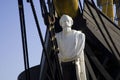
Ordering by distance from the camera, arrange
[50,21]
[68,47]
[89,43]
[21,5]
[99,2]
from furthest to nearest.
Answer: [99,2] → [89,43] → [68,47] → [50,21] → [21,5]

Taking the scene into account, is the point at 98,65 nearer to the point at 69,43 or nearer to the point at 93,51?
the point at 93,51

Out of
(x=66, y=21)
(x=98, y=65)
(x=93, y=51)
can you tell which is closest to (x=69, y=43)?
(x=66, y=21)

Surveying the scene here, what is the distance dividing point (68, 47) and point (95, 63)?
182cm

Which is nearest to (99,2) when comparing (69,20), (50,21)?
(69,20)

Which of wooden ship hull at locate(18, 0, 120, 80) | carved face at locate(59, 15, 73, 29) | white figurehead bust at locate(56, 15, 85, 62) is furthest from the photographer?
wooden ship hull at locate(18, 0, 120, 80)

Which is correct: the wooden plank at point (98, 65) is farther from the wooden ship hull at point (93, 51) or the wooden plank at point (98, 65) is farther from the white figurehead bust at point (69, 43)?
the white figurehead bust at point (69, 43)

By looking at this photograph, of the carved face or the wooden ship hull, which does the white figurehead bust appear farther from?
the wooden ship hull

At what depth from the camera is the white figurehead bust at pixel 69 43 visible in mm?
4699

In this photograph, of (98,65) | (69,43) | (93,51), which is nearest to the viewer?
(69,43)

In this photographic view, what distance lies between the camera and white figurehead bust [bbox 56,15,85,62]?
15.4ft

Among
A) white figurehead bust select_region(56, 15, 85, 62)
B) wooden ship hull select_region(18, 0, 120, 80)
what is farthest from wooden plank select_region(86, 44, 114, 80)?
white figurehead bust select_region(56, 15, 85, 62)

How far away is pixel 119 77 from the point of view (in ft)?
21.0

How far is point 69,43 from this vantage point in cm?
485

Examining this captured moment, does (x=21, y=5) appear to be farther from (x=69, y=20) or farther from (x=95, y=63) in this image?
(x=95, y=63)
